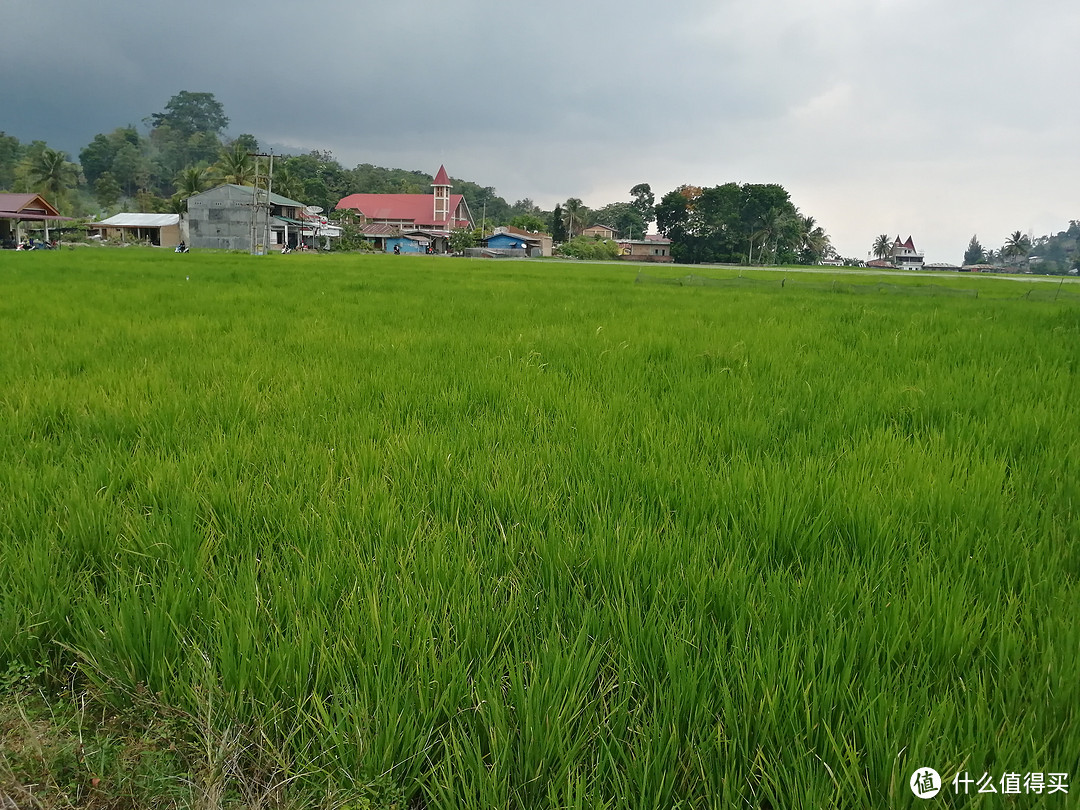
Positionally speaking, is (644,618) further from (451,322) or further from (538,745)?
(451,322)

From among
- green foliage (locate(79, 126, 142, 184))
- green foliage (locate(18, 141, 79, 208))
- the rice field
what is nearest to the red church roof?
green foliage (locate(18, 141, 79, 208))

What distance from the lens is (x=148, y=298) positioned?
7.33 metres

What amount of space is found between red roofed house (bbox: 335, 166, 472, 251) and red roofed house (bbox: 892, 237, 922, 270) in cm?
7646

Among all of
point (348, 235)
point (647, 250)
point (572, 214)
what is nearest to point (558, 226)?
point (572, 214)

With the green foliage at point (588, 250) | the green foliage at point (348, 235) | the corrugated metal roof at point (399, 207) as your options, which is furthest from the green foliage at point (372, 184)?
the green foliage at point (588, 250)

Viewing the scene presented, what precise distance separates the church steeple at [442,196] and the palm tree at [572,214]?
1707 cm

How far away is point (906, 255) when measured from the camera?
105125 millimetres

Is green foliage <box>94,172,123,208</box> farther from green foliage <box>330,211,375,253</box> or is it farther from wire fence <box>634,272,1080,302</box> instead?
wire fence <box>634,272,1080,302</box>

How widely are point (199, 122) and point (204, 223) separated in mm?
147790

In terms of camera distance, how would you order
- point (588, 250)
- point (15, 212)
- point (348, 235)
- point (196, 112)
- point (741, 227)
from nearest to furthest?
point (15, 212) < point (348, 235) < point (588, 250) < point (741, 227) < point (196, 112)

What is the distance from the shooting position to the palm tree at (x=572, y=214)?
3351 inches

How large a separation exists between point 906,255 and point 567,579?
12617cm

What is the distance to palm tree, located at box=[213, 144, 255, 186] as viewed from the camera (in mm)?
55281

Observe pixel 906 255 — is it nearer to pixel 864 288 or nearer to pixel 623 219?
pixel 623 219
